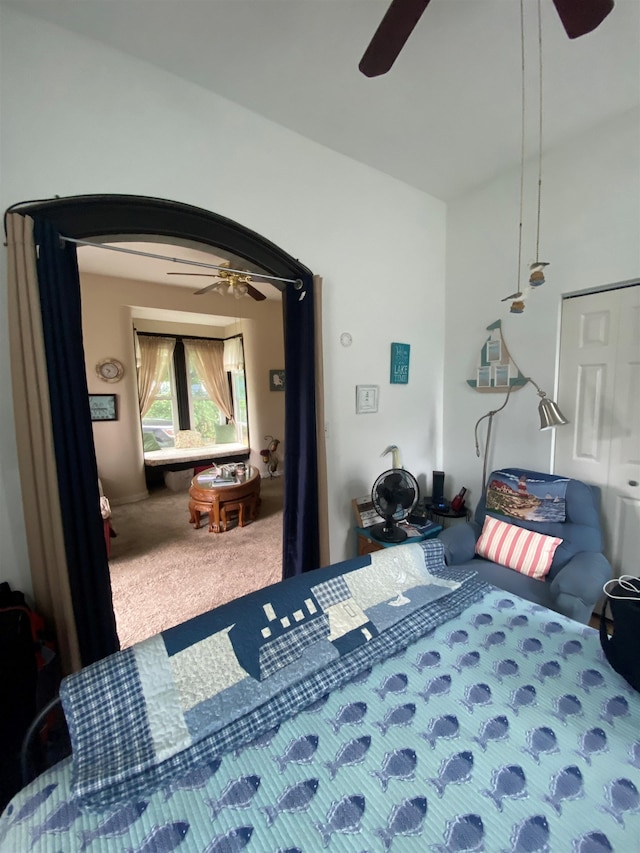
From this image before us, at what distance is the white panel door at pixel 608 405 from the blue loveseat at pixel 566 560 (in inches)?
5.9

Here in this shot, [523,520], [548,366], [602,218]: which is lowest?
[523,520]

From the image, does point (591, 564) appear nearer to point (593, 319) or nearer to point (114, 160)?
point (593, 319)

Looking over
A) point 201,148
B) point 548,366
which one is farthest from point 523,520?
point 201,148

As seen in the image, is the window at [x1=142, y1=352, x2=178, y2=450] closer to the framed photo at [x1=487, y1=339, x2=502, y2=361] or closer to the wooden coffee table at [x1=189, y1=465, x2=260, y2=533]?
the wooden coffee table at [x1=189, y1=465, x2=260, y2=533]

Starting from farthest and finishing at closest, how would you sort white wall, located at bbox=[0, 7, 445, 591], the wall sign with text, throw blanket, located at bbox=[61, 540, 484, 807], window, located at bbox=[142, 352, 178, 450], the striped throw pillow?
1. window, located at bbox=[142, 352, 178, 450]
2. the wall sign with text
3. the striped throw pillow
4. white wall, located at bbox=[0, 7, 445, 591]
5. throw blanket, located at bbox=[61, 540, 484, 807]

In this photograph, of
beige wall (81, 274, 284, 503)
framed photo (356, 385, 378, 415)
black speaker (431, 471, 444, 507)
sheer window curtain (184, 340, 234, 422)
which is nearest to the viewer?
framed photo (356, 385, 378, 415)

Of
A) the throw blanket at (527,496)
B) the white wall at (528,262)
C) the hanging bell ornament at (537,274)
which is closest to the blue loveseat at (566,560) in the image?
the throw blanket at (527,496)

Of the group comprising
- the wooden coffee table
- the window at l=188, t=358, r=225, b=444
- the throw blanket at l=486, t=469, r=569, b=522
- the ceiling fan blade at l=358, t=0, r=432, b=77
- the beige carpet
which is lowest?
the beige carpet

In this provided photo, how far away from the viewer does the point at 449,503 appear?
2.86 meters

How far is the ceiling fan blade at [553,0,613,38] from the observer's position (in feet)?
3.28

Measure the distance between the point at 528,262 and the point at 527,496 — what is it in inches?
62.0

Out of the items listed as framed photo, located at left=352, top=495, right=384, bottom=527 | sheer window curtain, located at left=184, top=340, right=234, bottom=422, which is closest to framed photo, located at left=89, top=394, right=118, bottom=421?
sheer window curtain, located at left=184, top=340, right=234, bottom=422

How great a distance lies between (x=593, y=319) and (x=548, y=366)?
35cm

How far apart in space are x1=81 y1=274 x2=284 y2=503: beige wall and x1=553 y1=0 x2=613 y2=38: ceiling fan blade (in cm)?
450
